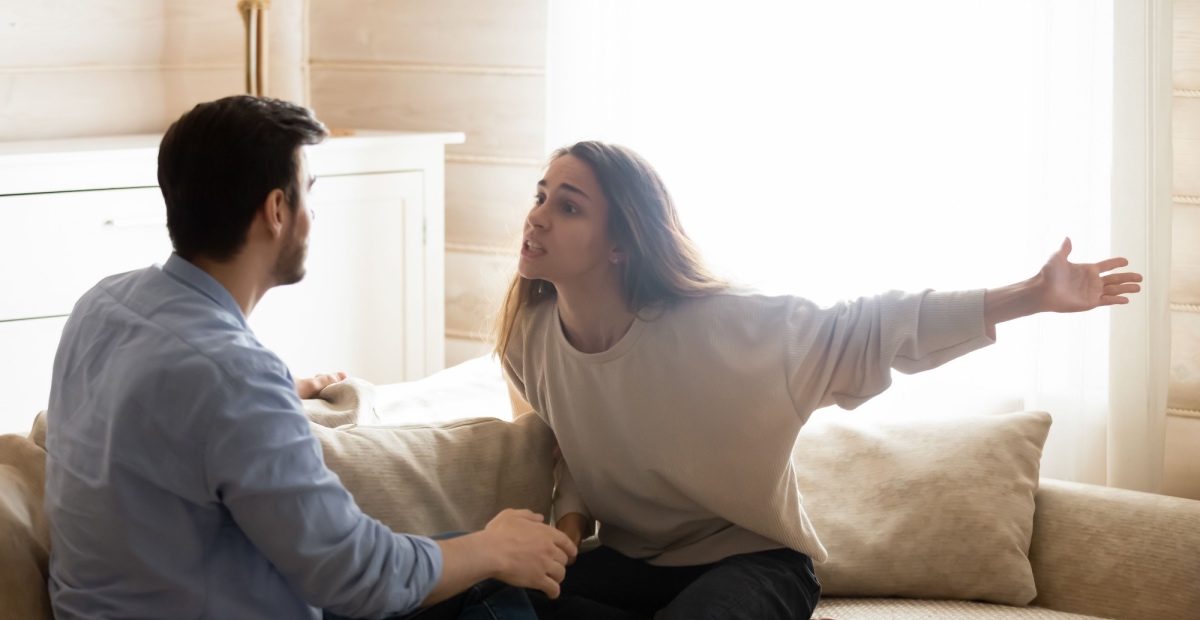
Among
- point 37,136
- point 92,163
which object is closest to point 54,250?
point 92,163

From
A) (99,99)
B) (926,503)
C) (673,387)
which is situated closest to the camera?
(673,387)

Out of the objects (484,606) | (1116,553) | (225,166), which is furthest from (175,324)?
(1116,553)

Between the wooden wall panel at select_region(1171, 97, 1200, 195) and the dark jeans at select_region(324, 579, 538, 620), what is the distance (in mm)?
1768

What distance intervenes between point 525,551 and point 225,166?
1.92 ft

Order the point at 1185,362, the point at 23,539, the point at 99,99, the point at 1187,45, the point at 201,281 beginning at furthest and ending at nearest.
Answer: the point at 99,99
the point at 1185,362
the point at 1187,45
the point at 23,539
the point at 201,281

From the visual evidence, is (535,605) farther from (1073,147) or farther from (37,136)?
(37,136)

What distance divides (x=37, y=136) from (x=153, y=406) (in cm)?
198

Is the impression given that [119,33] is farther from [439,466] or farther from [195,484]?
[195,484]

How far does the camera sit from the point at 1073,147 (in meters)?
2.69

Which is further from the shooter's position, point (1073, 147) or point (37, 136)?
point (37, 136)

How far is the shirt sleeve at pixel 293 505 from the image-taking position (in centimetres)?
128

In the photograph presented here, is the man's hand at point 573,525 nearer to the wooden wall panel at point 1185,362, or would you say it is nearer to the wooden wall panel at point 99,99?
the wooden wall panel at point 1185,362

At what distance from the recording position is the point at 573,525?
195 centimetres

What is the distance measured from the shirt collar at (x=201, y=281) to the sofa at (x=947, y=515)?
1.87ft
